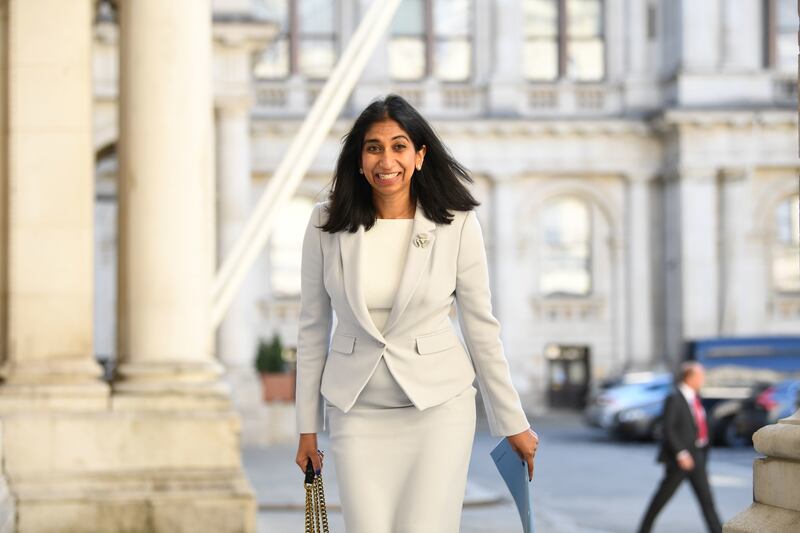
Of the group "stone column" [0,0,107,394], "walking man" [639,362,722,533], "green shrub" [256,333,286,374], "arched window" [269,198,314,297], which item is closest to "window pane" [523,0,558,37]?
"arched window" [269,198,314,297]

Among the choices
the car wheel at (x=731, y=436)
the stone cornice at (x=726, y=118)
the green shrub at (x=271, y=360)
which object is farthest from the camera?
the stone cornice at (x=726, y=118)

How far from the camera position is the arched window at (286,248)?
4591cm

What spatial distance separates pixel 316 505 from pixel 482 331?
76cm

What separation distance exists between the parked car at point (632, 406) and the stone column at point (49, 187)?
22.2 meters

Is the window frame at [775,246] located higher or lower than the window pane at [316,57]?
lower

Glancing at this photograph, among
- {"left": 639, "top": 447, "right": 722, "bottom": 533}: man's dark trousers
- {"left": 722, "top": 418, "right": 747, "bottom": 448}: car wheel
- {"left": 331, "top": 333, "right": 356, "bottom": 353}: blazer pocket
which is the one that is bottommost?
{"left": 722, "top": 418, "right": 747, "bottom": 448}: car wheel

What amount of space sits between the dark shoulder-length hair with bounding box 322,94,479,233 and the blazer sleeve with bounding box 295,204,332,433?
0.11 m

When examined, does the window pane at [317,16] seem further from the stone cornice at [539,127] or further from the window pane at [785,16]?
the window pane at [785,16]

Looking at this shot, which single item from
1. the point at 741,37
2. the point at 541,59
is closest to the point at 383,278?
the point at 741,37

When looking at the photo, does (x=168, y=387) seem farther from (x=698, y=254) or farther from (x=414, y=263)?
(x=698, y=254)

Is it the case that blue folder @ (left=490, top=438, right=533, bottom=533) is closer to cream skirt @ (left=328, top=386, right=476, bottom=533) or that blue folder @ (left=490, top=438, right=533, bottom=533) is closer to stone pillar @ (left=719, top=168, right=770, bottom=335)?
cream skirt @ (left=328, top=386, right=476, bottom=533)

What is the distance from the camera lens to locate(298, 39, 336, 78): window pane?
153 ft

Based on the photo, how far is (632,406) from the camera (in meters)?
33.6

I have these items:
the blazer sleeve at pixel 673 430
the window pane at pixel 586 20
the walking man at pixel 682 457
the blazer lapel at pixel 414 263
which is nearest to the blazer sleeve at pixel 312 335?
the blazer lapel at pixel 414 263
